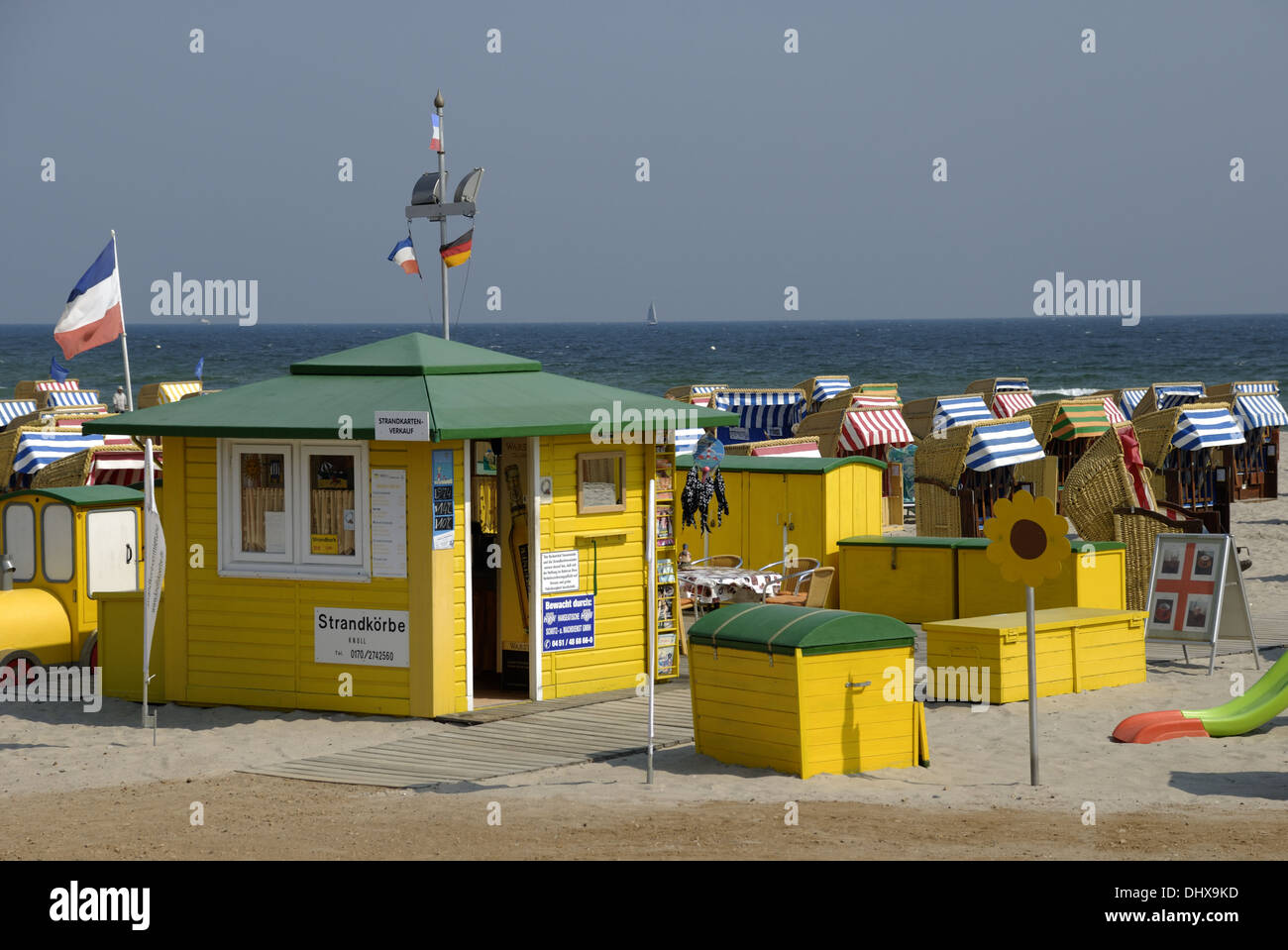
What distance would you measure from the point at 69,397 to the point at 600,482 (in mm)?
27307

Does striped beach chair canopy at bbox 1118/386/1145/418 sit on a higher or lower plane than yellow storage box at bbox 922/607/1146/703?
higher

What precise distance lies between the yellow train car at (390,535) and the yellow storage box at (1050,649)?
2323 millimetres

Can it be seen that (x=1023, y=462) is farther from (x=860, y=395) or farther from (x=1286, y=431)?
(x=1286, y=431)

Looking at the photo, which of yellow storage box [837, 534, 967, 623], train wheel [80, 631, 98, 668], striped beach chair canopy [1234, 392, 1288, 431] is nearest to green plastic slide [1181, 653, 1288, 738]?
yellow storage box [837, 534, 967, 623]

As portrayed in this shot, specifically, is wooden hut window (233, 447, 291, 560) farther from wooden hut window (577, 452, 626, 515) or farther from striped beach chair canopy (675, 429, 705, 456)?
striped beach chair canopy (675, 429, 705, 456)

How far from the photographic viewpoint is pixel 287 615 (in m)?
11.9

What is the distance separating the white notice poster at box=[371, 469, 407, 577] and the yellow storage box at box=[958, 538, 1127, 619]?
5.11 m

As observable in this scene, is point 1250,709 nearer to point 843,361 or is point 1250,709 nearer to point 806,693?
point 806,693

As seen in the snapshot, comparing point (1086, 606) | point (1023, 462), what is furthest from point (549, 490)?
point (1023, 462)

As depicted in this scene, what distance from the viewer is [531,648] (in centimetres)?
1208

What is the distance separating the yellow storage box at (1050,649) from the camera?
11.9 metres

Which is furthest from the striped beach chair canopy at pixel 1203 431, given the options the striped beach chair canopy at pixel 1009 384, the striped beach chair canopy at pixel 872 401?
the striped beach chair canopy at pixel 1009 384

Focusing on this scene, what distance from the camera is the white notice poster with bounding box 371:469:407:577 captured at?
37.8ft

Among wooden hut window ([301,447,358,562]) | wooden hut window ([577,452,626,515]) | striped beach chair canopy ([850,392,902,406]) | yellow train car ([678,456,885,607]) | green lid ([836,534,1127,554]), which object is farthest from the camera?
striped beach chair canopy ([850,392,902,406])
